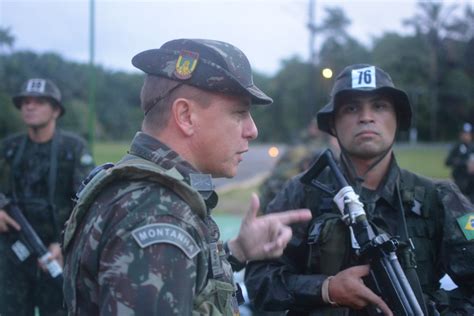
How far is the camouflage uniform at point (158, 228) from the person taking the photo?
142 centimetres

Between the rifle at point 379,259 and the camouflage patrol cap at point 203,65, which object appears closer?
the camouflage patrol cap at point 203,65

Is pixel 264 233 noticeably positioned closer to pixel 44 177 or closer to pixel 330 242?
pixel 330 242

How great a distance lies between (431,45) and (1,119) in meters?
47.9

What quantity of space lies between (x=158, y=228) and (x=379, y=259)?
1223 mm

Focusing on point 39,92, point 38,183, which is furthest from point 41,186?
point 39,92

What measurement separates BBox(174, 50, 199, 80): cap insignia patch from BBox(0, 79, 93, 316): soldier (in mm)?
3171

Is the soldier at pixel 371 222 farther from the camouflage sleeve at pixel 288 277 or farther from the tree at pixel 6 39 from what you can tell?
the tree at pixel 6 39

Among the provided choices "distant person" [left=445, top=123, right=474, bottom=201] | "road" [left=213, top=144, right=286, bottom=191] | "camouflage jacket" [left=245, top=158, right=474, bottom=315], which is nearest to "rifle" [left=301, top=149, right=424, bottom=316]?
"camouflage jacket" [left=245, top=158, right=474, bottom=315]

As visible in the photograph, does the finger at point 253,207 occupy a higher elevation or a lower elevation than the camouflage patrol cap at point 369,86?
lower

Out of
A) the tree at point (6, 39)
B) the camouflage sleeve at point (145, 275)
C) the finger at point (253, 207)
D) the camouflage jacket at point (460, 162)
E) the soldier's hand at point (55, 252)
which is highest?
the tree at point (6, 39)

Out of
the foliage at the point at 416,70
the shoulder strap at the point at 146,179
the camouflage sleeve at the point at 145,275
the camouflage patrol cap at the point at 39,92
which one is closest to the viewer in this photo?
the camouflage sleeve at the point at 145,275

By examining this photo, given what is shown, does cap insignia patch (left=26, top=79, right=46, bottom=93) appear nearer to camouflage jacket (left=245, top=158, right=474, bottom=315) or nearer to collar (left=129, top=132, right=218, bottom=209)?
camouflage jacket (left=245, top=158, right=474, bottom=315)

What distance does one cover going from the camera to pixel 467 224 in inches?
103

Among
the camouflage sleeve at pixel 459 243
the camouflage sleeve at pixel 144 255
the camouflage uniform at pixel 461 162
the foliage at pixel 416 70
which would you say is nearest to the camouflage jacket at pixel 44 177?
the camouflage sleeve at pixel 459 243
